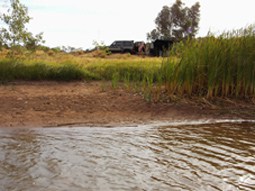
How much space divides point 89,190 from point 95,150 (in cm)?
104

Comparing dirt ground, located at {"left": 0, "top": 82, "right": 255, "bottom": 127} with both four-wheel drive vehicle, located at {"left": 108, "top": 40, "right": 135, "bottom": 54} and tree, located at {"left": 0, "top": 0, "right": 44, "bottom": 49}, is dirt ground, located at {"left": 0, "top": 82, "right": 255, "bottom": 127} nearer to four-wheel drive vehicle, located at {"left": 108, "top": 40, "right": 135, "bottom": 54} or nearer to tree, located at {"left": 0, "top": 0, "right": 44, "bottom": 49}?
tree, located at {"left": 0, "top": 0, "right": 44, "bottom": 49}

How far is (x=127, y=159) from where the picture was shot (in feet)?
11.6

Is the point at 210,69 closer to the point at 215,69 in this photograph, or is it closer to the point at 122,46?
the point at 215,69

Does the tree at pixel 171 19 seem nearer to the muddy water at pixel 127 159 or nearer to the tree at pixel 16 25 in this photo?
the tree at pixel 16 25

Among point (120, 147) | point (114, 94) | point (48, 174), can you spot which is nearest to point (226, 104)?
point (114, 94)

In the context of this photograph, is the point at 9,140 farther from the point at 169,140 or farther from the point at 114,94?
the point at 114,94

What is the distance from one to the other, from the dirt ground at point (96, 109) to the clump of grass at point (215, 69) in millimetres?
252

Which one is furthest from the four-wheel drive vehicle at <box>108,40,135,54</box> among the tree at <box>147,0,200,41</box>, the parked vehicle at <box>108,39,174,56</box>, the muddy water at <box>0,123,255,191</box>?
the muddy water at <box>0,123,255,191</box>

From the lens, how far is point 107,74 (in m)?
8.60

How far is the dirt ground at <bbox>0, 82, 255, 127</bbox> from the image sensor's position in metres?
5.23

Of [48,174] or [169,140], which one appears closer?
[48,174]

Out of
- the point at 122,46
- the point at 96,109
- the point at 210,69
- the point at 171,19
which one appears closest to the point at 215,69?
the point at 210,69

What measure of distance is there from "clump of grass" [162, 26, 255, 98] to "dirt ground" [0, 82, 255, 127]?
25cm

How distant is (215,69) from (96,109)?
202cm
